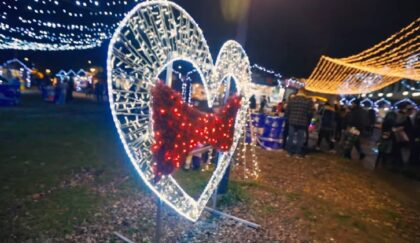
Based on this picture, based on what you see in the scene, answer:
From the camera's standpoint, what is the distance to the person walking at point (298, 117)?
31.1 feet

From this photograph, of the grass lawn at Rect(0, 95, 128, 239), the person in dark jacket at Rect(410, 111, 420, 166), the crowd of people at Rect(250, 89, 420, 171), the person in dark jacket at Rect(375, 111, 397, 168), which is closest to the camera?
the grass lawn at Rect(0, 95, 128, 239)

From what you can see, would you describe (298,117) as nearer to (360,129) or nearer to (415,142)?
(360,129)

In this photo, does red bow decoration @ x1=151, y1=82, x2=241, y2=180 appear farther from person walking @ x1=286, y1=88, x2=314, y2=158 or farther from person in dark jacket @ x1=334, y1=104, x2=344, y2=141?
person in dark jacket @ x1=334, y1=104, x2=344, y2=141

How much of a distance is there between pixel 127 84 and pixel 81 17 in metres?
11.2

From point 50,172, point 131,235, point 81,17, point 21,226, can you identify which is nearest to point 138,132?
point 131,235

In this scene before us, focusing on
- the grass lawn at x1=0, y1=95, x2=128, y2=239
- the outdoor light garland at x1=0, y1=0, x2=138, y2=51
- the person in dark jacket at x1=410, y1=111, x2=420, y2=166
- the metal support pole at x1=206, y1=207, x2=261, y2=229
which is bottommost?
the metal support pole at x1=206, y1=207, x2=261, y2=229

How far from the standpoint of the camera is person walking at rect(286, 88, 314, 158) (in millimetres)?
9492

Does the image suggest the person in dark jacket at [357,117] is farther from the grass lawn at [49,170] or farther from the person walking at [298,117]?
the grass lawn at [49,170]

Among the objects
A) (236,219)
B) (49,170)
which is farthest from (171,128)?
(49,170)

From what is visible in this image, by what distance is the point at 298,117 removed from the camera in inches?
376

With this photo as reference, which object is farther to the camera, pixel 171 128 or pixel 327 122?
pixel 327 122

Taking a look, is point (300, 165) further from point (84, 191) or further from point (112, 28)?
point (112, 28)

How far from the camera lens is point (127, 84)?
3.03 m

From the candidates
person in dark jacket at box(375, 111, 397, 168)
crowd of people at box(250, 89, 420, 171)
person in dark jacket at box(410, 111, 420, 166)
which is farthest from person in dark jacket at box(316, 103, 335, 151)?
person in dark jacket at box(410, 111, 420, 166)
